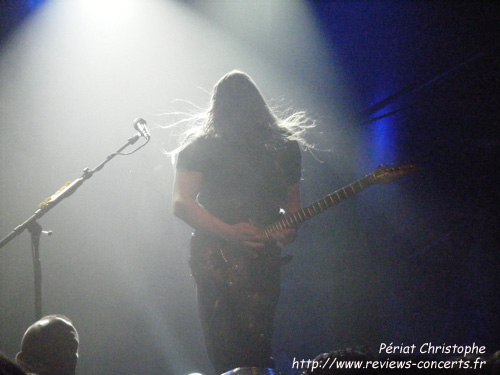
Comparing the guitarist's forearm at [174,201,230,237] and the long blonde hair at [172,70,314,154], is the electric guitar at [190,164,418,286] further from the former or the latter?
the long blonde hair at [172,70,314,154]

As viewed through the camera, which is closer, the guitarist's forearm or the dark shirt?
the guitarist's forearm

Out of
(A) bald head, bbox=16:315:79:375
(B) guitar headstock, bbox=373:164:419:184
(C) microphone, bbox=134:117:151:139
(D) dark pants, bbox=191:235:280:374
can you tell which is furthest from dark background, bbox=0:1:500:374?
(A) bald head, bbox=16:315:79:375

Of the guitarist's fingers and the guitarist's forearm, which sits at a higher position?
the guitarist's forearm

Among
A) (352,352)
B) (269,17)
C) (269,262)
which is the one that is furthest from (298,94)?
(352,352)

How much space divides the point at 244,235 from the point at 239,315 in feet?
1.25

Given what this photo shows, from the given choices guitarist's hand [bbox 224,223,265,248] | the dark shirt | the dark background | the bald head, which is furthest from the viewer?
the dark background

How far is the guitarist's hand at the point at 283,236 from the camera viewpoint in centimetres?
227

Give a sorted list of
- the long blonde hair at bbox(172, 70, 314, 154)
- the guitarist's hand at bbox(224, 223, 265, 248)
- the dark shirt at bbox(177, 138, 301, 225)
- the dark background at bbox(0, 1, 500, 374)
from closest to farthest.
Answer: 1. the guitarist's hand at bbox(224, 223, 265, 248)
2. the dark shirt at bbox(177, 138, 301, 225)
3. the long blonde hair at bbox(172, 70, 314, 154)
4. the dark background at bbox(0, 1, 500, 374)

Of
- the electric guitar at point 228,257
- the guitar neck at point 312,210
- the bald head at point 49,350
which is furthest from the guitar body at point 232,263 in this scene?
the bald head at point 49,350

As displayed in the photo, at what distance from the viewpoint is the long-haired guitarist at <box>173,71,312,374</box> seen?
2100mm

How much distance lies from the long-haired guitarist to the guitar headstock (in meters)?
0.47

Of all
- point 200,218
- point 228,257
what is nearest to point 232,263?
point 228,257

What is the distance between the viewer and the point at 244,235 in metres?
2.19

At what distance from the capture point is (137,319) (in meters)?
4.41
